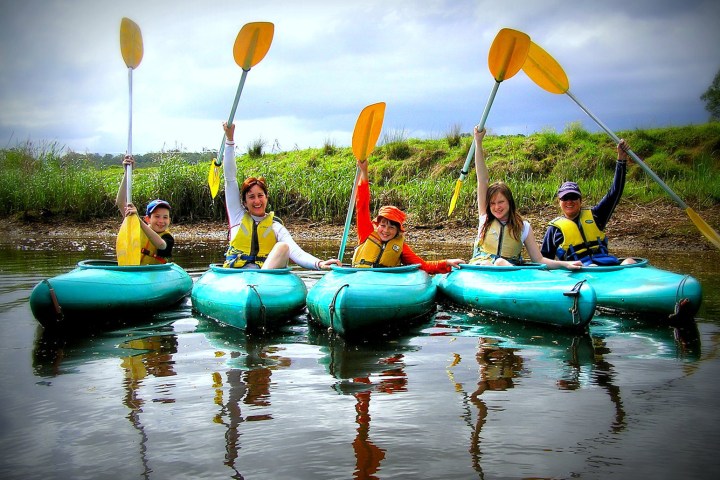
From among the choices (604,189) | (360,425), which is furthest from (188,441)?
(604,189)

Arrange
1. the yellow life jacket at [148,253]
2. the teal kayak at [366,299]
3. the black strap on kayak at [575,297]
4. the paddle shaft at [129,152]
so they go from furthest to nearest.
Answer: the paddle shaft at [129,152], the yellow life jacket at [148,253], the black strap on kayak at [575,297], the teal kayak at [366,299]

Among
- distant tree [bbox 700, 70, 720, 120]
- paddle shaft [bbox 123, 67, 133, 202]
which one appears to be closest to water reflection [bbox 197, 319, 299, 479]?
paddle shaft [bbox 123, 67, 133, 202]

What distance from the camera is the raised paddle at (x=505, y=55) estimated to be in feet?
22.4

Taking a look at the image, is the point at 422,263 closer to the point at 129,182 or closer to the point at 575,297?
the point at 575,297

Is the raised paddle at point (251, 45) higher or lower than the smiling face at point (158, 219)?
higher

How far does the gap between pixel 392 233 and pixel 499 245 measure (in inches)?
39.4

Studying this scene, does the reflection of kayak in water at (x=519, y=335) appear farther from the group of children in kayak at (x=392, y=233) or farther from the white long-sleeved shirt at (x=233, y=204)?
the white long-sleeved shirt at (x=233, y=204)

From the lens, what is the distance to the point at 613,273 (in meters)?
5.68

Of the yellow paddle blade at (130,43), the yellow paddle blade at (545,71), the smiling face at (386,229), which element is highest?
the yellow paddle blade at (130,43)

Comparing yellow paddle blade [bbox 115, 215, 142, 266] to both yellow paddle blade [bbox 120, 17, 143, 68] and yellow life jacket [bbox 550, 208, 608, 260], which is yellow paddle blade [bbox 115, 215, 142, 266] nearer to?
yellow paddle blade [bbox 120, 17, 143, 68]

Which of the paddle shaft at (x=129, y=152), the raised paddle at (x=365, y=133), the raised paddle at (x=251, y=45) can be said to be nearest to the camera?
the paddle shaft at (x=129, y=152)

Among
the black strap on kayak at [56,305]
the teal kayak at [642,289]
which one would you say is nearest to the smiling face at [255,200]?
the black strap on kayak at [56,305]

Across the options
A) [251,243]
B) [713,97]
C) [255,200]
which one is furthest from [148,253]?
[713,97]

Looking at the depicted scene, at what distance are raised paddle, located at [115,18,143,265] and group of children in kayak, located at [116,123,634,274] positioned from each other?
3.8 inches
